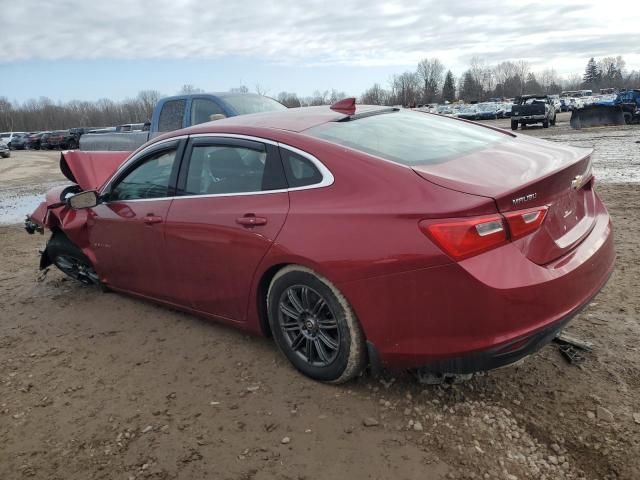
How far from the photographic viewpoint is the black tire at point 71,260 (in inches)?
199

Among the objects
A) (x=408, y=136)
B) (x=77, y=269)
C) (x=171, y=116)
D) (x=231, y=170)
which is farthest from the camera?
(x=171, y=116)

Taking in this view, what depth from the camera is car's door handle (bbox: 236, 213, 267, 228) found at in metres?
3.14

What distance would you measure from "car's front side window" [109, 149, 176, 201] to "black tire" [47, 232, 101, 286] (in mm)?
959

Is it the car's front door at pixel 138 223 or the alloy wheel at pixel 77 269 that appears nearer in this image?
the car's front door at pixel 138 223

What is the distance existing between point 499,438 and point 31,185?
1743 cm

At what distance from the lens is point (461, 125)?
153 inches

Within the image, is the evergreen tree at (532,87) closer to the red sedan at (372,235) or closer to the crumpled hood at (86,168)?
the crumpled hood at (86,168)

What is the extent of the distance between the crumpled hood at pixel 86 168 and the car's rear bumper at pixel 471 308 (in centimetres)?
377

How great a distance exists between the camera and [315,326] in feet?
9.98

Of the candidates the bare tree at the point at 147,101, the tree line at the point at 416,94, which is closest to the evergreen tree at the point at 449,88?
the tree line at the point at 416,94

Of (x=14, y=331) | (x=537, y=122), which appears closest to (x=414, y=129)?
(x=14, y=331)

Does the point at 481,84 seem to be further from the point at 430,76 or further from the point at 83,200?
the point at 83,200

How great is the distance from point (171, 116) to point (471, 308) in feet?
23.9

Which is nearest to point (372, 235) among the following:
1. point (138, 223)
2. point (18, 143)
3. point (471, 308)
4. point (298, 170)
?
point (471, 308)
